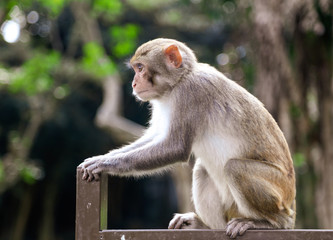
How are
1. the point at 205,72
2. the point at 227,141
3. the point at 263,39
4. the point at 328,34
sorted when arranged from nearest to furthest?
1. the point at 227,141
2. the point at 205,72
3. the point at 263,39
4. the point at 328,34

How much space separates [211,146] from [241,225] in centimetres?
84

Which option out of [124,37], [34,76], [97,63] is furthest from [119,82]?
[34,76]

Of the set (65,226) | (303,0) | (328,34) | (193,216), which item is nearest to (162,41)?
(193,216)

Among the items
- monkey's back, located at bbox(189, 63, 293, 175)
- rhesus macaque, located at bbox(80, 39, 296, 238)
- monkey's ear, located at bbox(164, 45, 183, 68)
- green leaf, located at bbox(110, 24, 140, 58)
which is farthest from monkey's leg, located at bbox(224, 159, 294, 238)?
green leaf, located at bbox(110, 24, 140, 58)

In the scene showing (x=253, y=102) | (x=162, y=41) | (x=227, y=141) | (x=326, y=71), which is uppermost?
(x=326, y=71)

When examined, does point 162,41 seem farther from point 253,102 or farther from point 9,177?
point 9,177

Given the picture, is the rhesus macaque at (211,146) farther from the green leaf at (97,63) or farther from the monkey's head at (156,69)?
the green leaf at (97,63)

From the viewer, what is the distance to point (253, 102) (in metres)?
3.90

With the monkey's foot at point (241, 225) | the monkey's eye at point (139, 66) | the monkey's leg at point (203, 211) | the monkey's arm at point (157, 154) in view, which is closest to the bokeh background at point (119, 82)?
the monkey's eye at point (139, 66)

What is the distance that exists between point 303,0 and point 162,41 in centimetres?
609

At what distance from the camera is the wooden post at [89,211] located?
281cm

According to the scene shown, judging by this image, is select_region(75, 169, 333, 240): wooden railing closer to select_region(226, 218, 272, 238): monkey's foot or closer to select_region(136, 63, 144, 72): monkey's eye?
select_region(226, 218, 272, 238): monkey's foot

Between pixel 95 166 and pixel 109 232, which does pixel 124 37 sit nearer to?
pixel 95 166

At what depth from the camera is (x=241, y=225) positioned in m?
3.09
